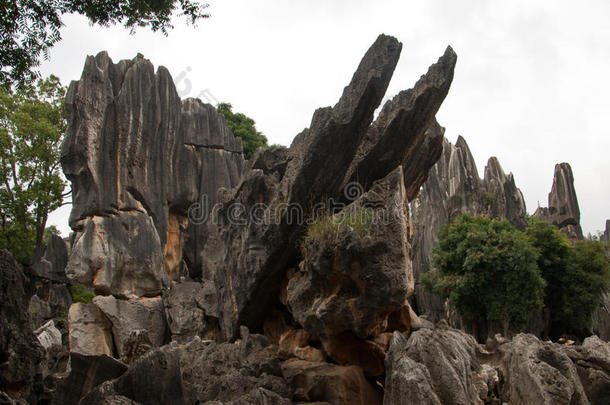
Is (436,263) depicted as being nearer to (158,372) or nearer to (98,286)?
(98,286)

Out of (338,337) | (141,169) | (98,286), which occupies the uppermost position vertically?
(141,169)

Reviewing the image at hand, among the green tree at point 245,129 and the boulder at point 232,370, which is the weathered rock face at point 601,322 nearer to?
the boulder at point 232,370

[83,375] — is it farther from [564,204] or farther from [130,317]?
[564,204]

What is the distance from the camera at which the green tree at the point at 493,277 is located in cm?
1862

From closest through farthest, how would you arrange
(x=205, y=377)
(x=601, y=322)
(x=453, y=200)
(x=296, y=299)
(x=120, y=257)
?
(x=296, y=299), (x=205, y=377), (x=120, y=257), (x=601, y=322), (x=453, y=200)

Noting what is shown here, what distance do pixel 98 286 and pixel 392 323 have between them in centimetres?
1174

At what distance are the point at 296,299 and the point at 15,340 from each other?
4135 millimetres

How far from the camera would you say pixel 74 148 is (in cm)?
1802

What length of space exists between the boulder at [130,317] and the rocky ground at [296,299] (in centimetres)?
5

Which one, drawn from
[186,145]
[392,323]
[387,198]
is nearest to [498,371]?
[392,323]

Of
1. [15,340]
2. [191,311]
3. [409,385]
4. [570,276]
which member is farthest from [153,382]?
[570,276]

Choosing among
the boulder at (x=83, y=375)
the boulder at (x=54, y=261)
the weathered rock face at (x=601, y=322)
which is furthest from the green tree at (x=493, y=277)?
the boulder at (x=54, y=261)

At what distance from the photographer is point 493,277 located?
1917cm

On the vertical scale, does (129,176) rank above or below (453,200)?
below
